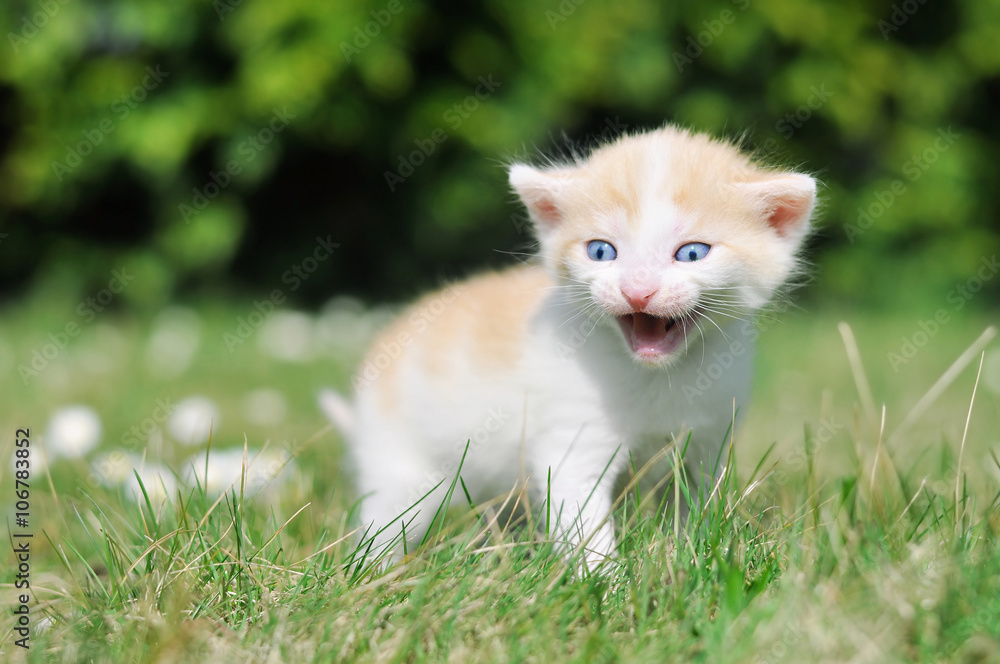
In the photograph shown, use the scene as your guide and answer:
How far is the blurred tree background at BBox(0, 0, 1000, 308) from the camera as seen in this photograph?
5020 millimetres

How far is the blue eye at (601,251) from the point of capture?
176cm

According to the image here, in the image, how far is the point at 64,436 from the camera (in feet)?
9.27

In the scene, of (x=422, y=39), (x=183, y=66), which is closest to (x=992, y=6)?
(x=422, y=39)

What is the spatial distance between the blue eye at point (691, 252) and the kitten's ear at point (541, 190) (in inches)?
11.7

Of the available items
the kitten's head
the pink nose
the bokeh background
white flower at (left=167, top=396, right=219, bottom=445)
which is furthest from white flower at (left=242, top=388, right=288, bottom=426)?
the pink nose

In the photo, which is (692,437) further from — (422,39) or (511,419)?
(422,39)

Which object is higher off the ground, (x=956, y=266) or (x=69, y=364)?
(x=69, y=364)

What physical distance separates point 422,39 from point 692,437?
154 inches

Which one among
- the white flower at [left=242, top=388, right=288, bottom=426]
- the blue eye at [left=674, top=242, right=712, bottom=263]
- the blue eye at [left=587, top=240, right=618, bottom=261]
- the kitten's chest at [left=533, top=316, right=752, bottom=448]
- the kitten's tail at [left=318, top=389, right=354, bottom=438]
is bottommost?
the white flower at [left=242, top=388, right=288, bottom=426]

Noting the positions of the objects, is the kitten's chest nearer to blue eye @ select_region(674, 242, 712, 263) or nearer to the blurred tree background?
blue eye @ select_region(674, 242, 712, 263)

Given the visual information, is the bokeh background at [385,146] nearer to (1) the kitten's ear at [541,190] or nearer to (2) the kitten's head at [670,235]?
(1) the kitten's ear at [541,190]

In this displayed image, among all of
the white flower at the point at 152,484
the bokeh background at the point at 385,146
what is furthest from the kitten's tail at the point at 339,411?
the bokeh background at the point at 385,146

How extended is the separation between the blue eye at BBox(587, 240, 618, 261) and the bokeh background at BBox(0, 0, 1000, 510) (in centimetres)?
260

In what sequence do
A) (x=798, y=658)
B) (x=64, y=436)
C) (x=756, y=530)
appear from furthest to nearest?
(x=64, y=436) → (x=756, y=530) → (x=798, y=658)
